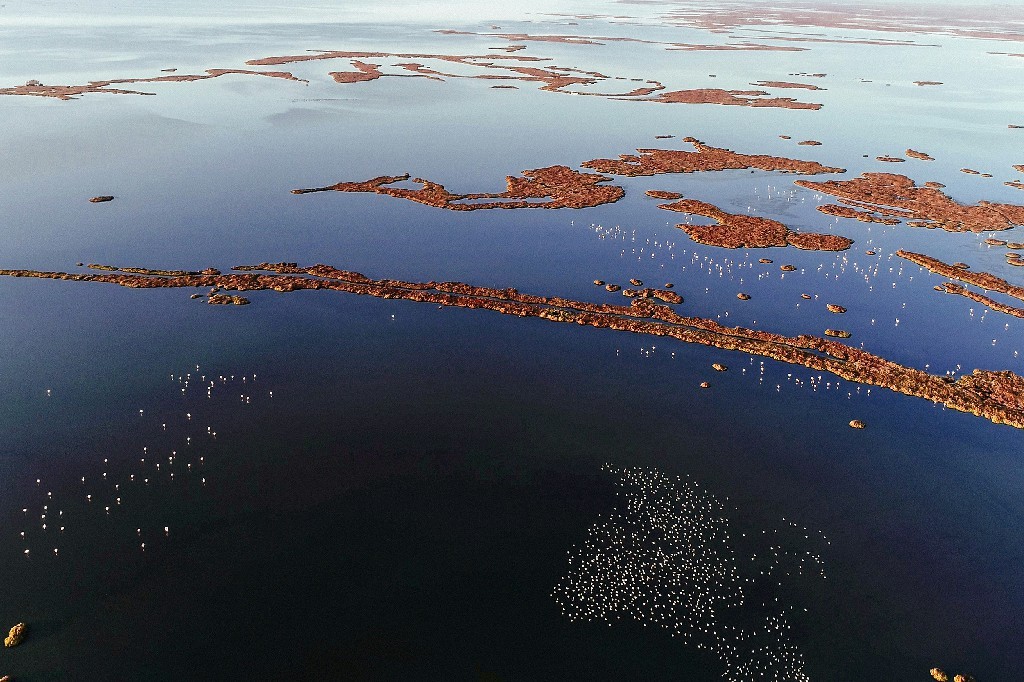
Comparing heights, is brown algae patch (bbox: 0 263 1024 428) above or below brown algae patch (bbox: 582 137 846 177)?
below

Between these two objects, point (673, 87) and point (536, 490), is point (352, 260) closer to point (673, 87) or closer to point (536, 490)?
point (536, 490)

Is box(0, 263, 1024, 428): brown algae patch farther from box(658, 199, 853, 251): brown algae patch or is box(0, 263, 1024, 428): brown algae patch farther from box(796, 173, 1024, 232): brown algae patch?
box(796, 173, 1024, 232): brown algae patch

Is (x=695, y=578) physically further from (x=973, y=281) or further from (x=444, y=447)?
(x=973, y=281)

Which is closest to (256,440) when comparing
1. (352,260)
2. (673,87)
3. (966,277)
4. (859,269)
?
(352,260)

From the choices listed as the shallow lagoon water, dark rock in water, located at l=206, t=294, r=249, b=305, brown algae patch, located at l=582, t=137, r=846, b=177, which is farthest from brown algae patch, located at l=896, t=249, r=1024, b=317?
dark rock in water, located at l=206, t=294, r=249, b=305

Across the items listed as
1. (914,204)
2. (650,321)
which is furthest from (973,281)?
(650,321)
